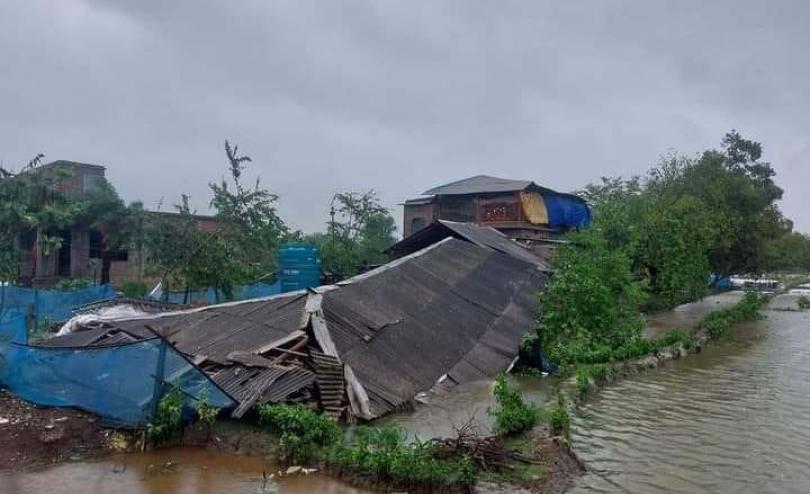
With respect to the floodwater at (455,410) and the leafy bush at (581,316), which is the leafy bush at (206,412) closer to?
the floodwater at (455,410)

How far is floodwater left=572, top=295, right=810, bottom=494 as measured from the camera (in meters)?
7.39

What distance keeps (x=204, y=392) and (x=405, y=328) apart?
5.14 meters

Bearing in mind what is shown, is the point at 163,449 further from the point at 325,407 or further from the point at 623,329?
the point at 623,329

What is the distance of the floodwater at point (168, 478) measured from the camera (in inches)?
261

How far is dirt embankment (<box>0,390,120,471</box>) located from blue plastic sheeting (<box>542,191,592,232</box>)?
26.8 meters

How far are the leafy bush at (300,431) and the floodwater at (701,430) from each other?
3015mm

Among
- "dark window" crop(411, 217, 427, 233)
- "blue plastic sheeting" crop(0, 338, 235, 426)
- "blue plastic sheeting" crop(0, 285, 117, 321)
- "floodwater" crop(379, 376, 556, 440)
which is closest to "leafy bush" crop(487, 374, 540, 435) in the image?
"floodwater" crop(379, 376, 556, 440)

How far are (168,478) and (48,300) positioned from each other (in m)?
11.4

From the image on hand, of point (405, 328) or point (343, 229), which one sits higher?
point (343, 229)

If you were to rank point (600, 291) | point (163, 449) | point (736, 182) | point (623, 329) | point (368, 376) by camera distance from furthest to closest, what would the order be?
1. point (736, 182)
2. point (623, 329)
3. point (600, 291)
4. point (368, 376)
5. point (163, 449)

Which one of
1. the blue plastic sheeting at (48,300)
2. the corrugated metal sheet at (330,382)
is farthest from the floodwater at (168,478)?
the blue plastic sheeting at (48,300)

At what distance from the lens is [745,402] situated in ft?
38.3

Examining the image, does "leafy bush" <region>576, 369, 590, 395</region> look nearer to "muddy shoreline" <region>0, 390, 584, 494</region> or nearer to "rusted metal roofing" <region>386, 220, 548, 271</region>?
"muddy shoreline" <region>0, 390, 584, 494</region>

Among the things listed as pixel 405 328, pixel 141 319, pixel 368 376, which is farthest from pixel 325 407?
pixel 141 319
